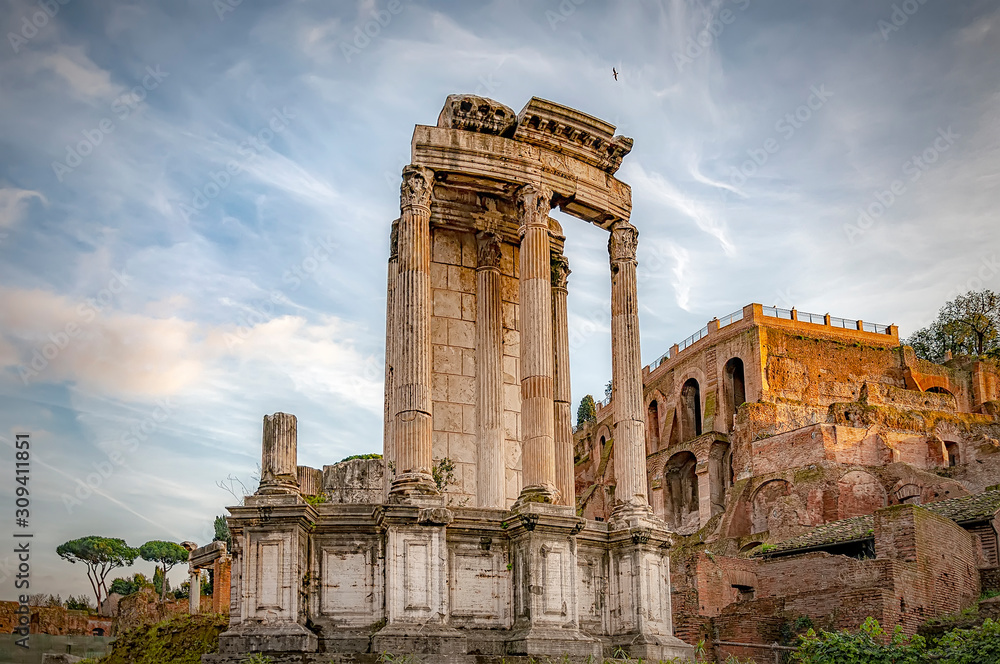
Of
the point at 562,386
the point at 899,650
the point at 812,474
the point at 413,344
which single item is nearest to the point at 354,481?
the point at 562,386

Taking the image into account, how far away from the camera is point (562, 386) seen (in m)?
19.6

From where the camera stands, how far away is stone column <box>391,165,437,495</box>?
16.0 meters

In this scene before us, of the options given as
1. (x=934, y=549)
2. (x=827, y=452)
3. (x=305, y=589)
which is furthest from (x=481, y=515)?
(x=827, y=452)

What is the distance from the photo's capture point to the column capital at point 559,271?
20438mm

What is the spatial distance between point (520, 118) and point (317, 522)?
7940mm

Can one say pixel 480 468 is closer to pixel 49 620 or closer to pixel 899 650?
pixel 899 650

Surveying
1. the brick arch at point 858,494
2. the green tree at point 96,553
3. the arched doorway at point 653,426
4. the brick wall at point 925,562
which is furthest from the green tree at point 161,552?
the brick wall at point 925,562

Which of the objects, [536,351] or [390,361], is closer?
[536,351]

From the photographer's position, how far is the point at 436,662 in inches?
571

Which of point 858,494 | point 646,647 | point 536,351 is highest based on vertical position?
point 536,351

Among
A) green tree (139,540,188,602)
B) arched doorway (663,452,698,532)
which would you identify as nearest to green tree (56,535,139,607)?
green tree (139,540,188,602)

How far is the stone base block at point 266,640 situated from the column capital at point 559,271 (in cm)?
870

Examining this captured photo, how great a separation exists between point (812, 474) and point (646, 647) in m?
41.4

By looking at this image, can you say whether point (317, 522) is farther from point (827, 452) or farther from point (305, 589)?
point (827, 452)
